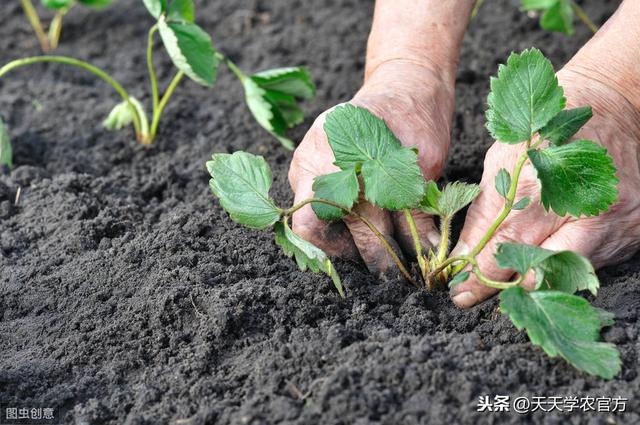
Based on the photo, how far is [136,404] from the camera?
1420mm

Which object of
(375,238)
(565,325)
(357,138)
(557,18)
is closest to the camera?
(565,325)

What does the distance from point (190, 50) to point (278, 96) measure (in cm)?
30

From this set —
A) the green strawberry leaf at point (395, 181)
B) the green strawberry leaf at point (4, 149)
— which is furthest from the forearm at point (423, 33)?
the green strawberry leaf at point (4, 149)

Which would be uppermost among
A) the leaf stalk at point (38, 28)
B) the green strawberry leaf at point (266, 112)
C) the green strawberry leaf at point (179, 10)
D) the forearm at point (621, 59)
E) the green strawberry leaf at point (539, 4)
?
the forearm at point (621, 59)

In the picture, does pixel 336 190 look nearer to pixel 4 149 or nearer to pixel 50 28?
pixel 4 149

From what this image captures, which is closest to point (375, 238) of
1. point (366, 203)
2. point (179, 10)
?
point (366, 203)

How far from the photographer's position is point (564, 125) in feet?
4.75

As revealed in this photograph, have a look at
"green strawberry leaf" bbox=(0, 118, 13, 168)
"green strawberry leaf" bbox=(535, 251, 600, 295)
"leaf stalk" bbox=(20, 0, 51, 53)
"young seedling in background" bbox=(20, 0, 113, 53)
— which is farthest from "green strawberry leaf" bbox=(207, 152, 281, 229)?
"leaf stalk" bbox=(20, 0, 51, 53)

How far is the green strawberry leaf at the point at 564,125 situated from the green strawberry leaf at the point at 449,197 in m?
0.17

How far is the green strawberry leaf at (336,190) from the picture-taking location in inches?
59.2

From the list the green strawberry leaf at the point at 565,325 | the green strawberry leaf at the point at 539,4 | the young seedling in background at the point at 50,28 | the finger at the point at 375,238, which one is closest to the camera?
the green strawberry leaf at the point at 565,325

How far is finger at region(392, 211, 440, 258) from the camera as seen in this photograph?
1.68 metres

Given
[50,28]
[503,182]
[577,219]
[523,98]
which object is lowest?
[50,28]

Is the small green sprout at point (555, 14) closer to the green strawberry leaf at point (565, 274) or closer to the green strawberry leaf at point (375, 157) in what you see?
the green strawberry leaf at point (375, 157)
